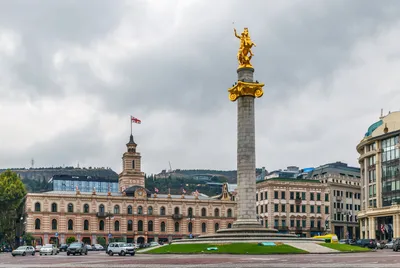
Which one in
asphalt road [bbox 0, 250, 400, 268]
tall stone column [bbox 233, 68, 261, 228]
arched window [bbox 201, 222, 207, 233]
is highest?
tall stone column [bbox 233, 68, 261, 228]

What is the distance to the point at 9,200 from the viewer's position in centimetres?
12706

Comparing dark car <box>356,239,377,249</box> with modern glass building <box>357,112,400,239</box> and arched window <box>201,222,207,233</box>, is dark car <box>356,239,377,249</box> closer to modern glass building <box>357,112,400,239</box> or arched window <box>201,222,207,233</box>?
modern glass building <box>357,112,400,239</box>

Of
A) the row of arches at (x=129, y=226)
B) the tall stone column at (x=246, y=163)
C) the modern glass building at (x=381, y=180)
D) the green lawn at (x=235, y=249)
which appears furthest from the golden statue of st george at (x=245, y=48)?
the row of arches at (x=129, y=226)

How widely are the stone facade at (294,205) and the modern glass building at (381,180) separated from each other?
1890 cm

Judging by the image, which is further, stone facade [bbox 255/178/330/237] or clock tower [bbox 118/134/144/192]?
clock tower [bbox 118/134/144/192]

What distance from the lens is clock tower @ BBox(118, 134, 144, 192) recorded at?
148 metres

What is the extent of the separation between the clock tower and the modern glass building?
180 feet

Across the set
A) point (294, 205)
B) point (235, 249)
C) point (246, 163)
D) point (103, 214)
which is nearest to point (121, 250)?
point (235, 249)

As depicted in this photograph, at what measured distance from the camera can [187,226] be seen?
144m

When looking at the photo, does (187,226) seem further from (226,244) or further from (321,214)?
(226,244)

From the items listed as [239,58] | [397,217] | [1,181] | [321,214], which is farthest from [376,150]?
[1,181]

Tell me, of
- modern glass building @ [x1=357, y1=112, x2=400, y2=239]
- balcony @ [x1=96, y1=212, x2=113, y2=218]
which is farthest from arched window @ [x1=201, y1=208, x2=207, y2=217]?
modern glass building @ [x1=357, y1=112, x2=400, y2=239]

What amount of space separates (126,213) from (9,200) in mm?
26034

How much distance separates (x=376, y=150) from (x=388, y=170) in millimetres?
5073
